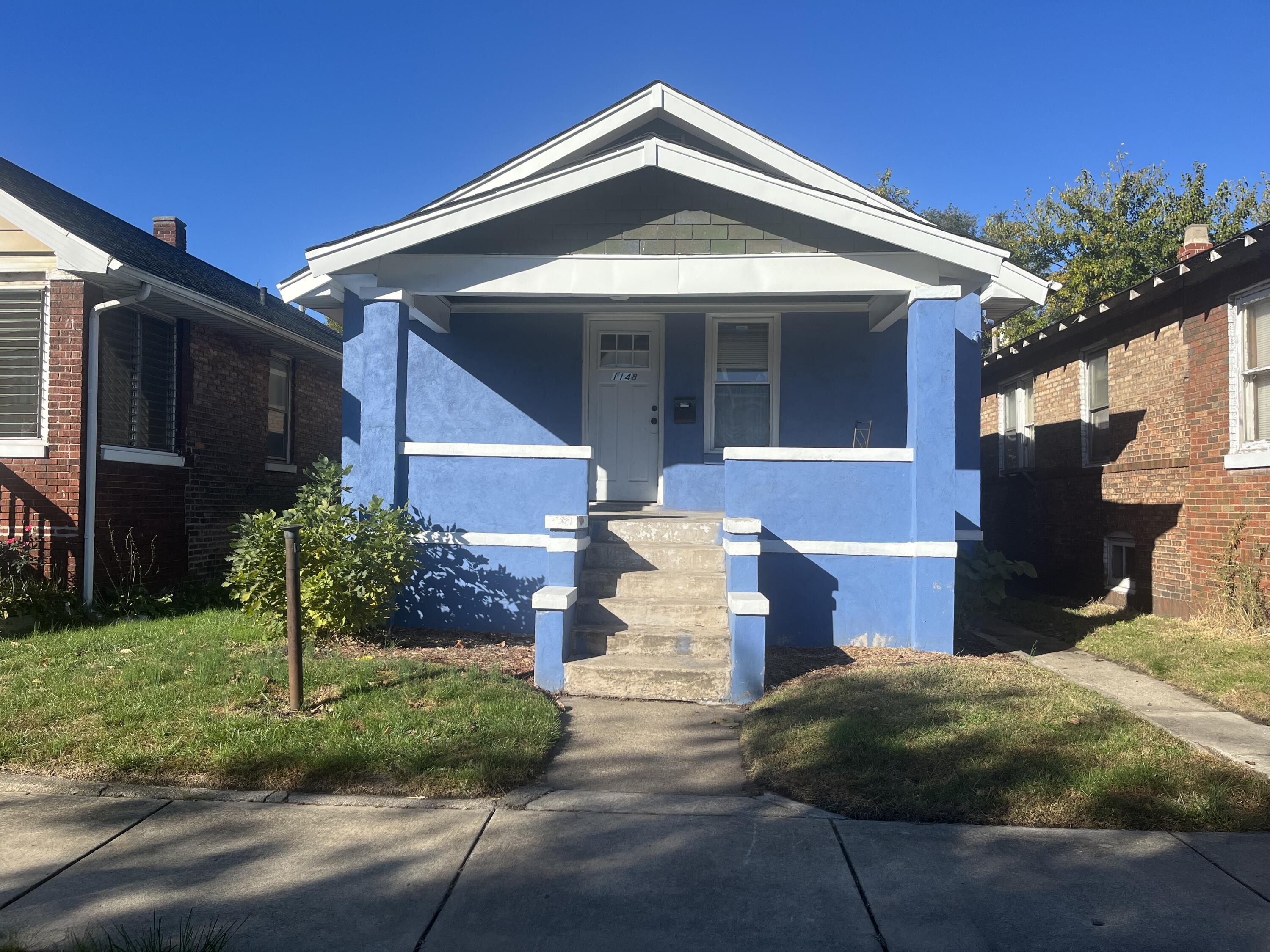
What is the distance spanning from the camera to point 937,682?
20.4ft

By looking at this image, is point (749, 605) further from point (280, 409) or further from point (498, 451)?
point (280, 409)

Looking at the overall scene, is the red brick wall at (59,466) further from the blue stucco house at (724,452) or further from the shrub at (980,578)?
the shrub at (980,578)

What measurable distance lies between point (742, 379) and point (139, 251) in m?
6.91

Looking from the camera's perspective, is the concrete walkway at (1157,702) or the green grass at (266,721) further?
the concrete walkway at (1157,702)

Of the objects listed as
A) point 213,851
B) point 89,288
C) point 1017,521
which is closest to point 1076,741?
point 213,851

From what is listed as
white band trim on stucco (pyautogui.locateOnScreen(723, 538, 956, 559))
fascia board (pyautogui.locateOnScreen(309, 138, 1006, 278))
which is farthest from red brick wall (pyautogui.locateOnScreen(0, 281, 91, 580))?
white band trim on stucco (pyautogui.locateOnScreen(723, 538, 956, 559))

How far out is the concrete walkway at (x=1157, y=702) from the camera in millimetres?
5090

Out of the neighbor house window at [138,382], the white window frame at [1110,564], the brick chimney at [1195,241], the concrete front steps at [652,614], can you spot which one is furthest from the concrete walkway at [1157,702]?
the neighbor house window at [138,382]

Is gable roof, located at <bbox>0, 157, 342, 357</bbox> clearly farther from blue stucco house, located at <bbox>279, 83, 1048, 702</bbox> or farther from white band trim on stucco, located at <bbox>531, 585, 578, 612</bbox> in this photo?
white band trim on stucco, located at <bbox>531, 585, 578, 612</bbox>

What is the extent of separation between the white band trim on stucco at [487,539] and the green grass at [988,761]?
2541 mm

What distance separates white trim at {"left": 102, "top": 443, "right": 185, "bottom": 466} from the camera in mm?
9078

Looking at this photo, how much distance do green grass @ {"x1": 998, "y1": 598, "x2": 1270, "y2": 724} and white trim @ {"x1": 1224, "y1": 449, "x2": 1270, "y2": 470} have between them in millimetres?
1562

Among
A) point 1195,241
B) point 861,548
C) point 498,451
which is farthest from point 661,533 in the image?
point 1195,241

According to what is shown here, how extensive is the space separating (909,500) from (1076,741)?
3.02m
